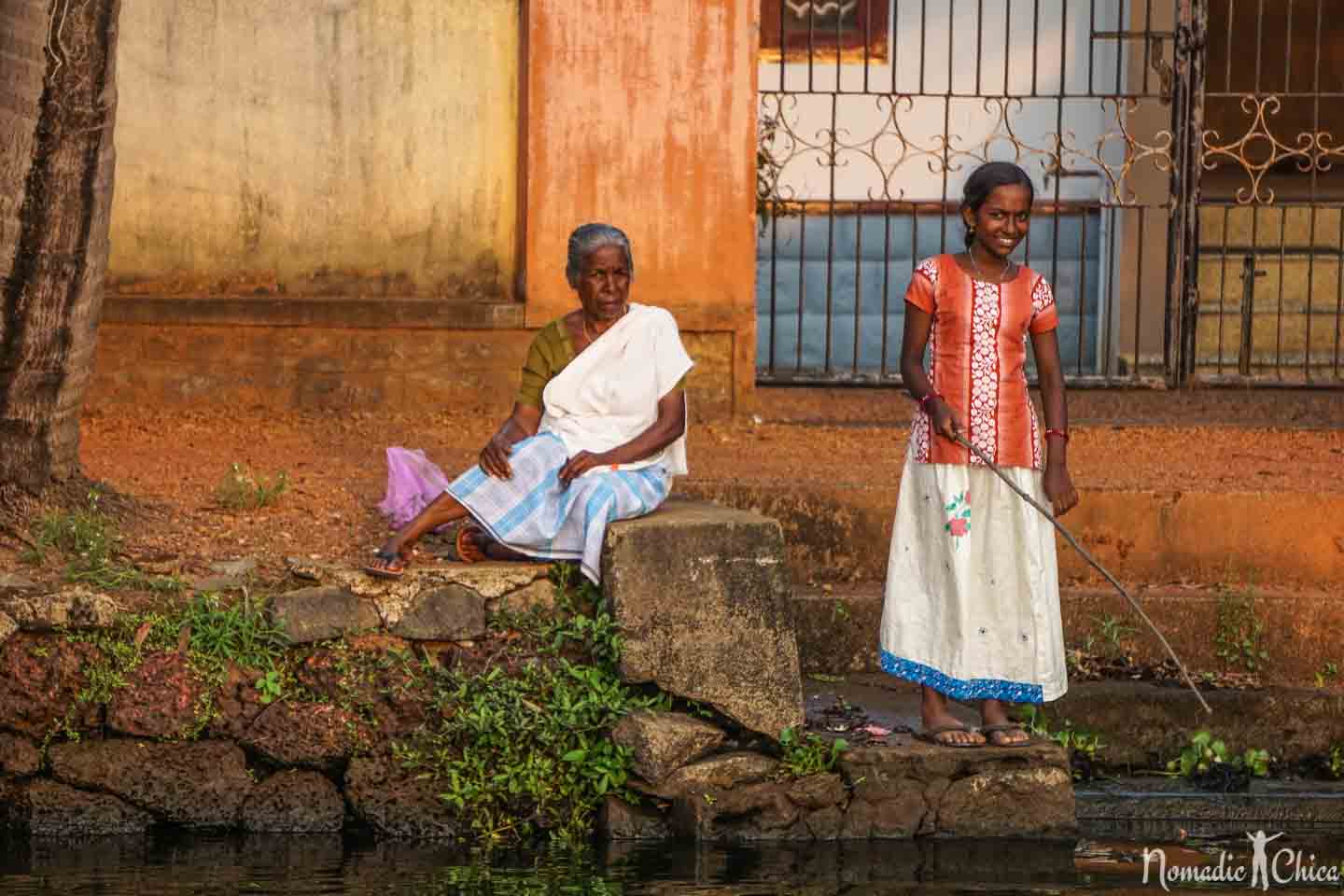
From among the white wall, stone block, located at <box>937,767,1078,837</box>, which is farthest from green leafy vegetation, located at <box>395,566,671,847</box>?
the white wall

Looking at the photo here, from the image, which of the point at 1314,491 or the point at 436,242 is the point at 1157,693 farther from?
the point at 436,242

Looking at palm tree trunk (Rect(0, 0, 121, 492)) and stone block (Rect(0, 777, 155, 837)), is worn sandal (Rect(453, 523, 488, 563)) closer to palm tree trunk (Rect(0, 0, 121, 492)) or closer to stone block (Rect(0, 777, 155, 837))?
stone block (Rect(0, 777, 155, 837))

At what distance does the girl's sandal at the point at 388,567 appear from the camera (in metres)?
5.70

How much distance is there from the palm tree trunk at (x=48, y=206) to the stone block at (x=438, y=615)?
141cm

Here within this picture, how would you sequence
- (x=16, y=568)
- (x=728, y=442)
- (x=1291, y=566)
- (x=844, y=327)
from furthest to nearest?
(x=844, y=327) → (x=728, y=442) → (x=1291, y=566) → (x=16, y=568)

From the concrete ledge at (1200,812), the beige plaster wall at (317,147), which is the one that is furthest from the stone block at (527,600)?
the beige plaster wall at (317,147)

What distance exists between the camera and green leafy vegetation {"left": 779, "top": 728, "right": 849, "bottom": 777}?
5.51 m

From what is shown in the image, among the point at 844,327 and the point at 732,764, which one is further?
the point at 844,327

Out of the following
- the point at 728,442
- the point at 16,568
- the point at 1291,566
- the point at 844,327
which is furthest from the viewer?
the point at 844,327

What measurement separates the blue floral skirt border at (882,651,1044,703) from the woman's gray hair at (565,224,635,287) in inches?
53.8

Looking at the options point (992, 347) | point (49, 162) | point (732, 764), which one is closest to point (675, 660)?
point (732, 764)

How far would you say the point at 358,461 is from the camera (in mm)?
7641

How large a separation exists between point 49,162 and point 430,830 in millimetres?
2309

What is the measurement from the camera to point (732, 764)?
5484mm
